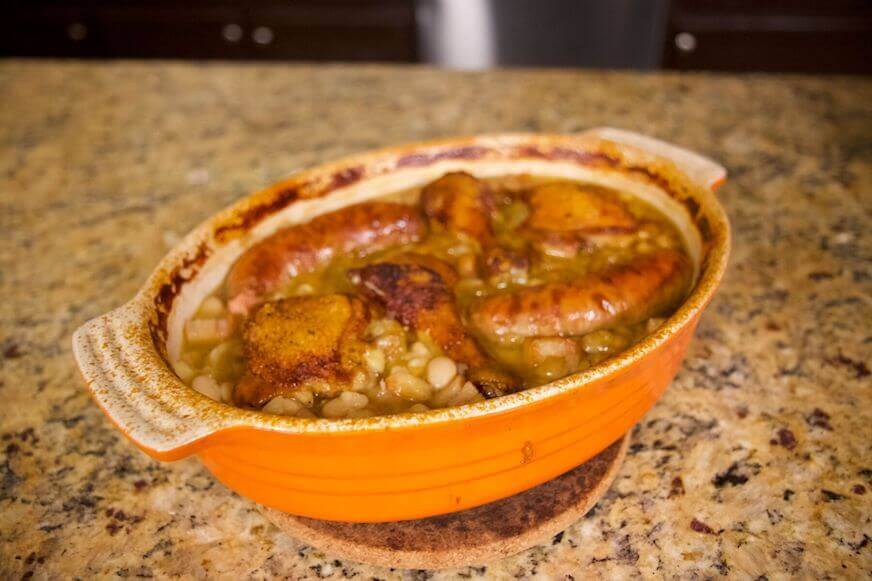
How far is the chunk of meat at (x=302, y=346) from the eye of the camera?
48.9 inches

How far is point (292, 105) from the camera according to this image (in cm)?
286

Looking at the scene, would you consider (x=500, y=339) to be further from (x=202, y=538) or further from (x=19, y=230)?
(x=19, y=230)

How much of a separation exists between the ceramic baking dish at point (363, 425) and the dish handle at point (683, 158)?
0.34 feet

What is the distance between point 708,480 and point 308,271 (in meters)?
0.90

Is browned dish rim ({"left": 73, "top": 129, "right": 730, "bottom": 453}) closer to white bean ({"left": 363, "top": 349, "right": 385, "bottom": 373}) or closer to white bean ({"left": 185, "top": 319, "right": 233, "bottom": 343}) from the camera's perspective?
white bean ({"left": 185, "top": 319, "right": 233, "bottom": 343})

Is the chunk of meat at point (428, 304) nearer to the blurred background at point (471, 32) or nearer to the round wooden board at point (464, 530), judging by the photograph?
the round wooden board at point (464, 530)

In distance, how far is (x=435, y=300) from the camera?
4.54 feet

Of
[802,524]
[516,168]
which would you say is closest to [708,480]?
[802,524]

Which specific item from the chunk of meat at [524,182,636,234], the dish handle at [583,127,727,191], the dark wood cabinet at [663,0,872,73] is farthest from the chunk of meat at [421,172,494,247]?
the dark wood cabinet at [663,0,872,73]

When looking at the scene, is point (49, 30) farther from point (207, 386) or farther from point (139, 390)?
point (139, 390)

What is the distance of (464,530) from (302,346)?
0.43 metres

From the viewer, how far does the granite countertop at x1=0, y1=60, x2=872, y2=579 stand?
123 cm

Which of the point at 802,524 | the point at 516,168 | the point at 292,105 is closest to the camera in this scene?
the point at 802,524

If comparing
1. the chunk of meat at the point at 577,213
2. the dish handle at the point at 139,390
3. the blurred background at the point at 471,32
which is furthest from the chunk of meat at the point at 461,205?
the blurred background at the point at 471,32
